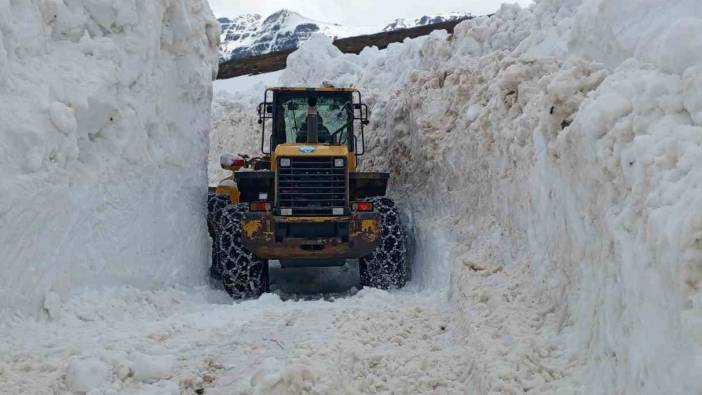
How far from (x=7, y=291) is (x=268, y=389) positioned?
271 cm

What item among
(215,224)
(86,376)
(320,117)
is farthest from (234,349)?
(320,117)

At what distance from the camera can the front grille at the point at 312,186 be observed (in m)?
9.84

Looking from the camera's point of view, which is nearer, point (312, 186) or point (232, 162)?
point (312, 186)

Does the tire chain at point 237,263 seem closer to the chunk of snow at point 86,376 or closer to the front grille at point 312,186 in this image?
the front grille at point 312,186

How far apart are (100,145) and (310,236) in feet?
9.54

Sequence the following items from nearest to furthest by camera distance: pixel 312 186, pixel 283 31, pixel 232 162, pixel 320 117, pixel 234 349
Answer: pixel 234 349 → pixel 312 186 → pixel 232 162 → pixel 320 117 → pixel 283 31

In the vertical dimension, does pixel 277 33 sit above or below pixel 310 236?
above

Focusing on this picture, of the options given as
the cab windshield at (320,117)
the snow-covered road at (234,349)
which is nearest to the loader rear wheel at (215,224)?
the cab windshield at (320,117)

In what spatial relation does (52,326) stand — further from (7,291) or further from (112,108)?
(112,108)

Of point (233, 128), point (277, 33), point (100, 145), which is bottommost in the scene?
point (100, 145)

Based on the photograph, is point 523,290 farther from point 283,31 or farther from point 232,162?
point 283,31

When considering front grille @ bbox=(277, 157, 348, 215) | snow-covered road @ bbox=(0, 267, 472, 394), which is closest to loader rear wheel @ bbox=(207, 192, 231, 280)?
front grille @ bbox=(277, 157, 348, 215)

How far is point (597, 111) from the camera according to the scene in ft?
15.6

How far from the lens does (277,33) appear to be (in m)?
163
